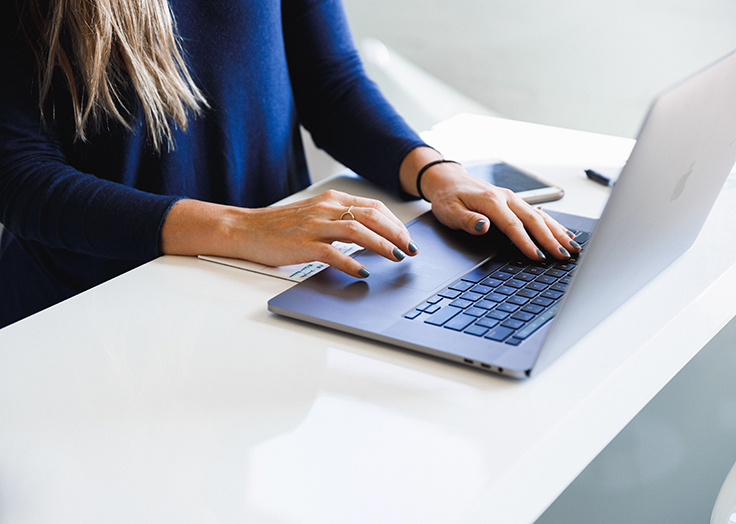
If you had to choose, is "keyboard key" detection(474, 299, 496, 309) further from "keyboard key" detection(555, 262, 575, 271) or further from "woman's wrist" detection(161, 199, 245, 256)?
"woman's wrist" detection(161, 199, 245, 256)

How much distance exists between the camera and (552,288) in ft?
2.08

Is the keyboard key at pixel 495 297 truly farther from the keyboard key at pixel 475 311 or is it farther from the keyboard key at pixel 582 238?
the keyboard key at pixel 582 238

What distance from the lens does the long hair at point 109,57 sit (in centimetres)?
82

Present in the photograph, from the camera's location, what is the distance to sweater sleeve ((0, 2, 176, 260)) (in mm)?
761

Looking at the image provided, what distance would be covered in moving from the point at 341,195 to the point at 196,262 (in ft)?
0.57

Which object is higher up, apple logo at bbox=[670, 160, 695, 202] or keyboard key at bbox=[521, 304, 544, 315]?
apple logo at bbox=[670, 160, 695, 202]

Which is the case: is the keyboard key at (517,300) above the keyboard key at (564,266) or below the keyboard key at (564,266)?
below

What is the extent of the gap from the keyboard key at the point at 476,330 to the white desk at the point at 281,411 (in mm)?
40

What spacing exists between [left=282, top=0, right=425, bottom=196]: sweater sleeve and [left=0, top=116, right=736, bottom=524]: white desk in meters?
0.41

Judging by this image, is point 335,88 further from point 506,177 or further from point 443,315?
point 443,315

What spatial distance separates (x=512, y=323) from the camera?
56cm

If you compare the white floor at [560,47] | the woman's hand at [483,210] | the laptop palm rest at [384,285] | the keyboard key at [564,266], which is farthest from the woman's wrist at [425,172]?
the white floor at [560,47]

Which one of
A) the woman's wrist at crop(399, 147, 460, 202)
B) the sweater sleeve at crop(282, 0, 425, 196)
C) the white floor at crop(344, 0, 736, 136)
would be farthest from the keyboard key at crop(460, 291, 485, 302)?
the white floor at crop(344, 0, 736, 136)

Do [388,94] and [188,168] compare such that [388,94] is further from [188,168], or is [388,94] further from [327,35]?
[188,168]
